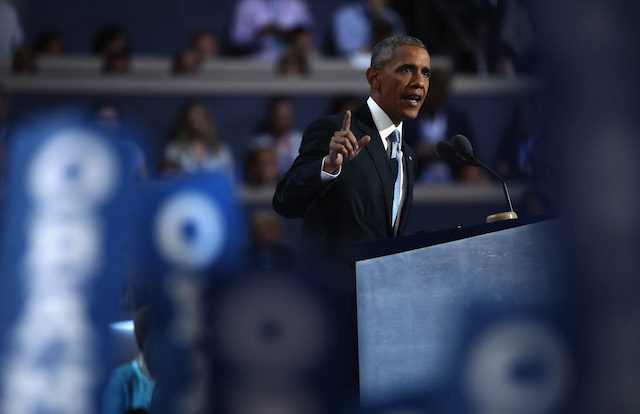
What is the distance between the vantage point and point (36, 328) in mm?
1899

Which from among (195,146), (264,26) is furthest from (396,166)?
(264,26)

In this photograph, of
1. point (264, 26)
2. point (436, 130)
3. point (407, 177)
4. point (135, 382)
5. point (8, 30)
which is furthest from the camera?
point (264, 26)

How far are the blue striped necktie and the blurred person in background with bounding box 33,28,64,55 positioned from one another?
12.1ft

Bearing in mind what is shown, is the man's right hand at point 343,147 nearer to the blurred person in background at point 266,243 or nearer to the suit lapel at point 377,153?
the suit lapel at point 377,153

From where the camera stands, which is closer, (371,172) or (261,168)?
(371,172)

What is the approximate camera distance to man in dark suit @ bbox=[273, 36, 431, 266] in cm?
148

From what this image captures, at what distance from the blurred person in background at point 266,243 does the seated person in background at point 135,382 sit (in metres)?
2.08

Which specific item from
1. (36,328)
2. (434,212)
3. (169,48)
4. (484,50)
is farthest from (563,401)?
(169,48)

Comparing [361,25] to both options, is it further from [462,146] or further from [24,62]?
[462,146]

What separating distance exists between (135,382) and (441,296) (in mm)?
877

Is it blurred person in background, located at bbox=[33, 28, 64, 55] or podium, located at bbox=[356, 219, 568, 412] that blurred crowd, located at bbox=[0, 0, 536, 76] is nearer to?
blurred person in background, located at bbox=[33, 28, 64, 55]

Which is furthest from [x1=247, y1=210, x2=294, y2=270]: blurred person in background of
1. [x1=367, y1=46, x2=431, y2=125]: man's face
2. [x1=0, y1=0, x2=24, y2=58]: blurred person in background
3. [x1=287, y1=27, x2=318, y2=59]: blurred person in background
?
[x1=367, y1=46, x2=431, y2=125]: man's face

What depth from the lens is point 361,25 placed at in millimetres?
4785

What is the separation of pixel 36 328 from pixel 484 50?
3.48m
